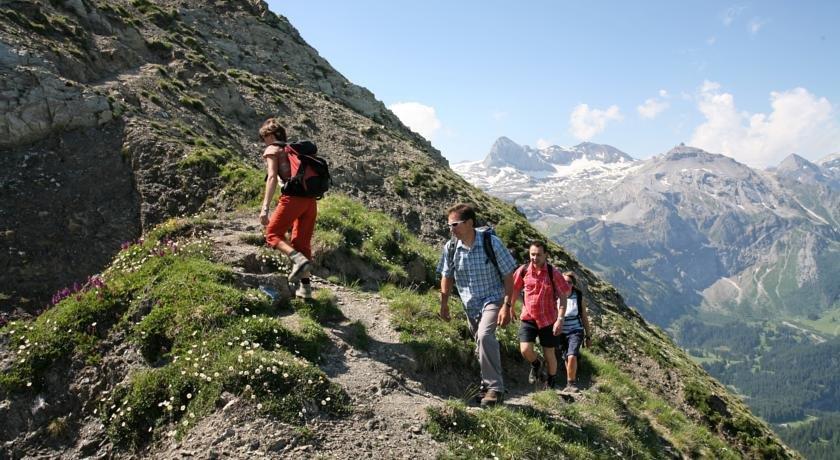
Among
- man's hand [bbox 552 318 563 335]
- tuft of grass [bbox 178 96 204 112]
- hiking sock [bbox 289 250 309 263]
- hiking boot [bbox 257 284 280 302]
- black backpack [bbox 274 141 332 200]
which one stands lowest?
hiking boot [bbox 257 284 280 302]

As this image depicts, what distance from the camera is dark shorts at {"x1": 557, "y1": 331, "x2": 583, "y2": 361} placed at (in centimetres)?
1295

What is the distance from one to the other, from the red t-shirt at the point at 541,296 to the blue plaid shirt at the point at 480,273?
160cm

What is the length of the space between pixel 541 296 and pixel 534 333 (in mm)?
833

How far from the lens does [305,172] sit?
411 inches

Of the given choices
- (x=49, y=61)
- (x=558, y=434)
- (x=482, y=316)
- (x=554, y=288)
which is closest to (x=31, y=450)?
(x=482, y=316)

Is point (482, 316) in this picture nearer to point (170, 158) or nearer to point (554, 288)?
point (554, 288)

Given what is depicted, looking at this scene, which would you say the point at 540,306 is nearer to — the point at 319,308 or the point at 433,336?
the point at 433,336

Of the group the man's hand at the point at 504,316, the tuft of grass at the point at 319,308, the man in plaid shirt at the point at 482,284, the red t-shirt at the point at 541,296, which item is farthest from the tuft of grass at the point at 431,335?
the man's hand at the point at 504,316

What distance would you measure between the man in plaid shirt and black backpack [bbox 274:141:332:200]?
275 cm

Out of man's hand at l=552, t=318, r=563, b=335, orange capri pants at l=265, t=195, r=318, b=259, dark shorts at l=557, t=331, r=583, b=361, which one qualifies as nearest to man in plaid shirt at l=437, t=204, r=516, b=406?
man's hand at l=552, t=318, r=563, b=335

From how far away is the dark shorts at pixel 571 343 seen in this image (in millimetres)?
12945

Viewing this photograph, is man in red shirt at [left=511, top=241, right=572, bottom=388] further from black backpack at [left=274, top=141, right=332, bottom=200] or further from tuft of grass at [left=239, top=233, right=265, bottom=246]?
tuft of grass at [left=239, top=233, right=265, bottom=246]

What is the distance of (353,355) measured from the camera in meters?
10.0

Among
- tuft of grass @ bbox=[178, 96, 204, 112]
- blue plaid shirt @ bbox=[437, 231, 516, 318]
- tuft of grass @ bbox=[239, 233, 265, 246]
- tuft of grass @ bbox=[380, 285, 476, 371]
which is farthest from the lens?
tuft of grass @ bbox=[178, 96, 204, 112]
